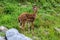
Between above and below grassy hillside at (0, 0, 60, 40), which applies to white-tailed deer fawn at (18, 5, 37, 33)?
above

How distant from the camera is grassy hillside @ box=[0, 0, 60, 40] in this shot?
9742 millimetres

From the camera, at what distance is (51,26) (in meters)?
10.4

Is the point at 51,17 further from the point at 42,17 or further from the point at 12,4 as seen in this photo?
the point at 12,4

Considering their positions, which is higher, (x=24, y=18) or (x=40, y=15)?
(x=24, y=18)

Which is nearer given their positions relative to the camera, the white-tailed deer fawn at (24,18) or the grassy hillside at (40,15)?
the white-tailed deer fawn at (24,18)

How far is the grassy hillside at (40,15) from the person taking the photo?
9.74 m

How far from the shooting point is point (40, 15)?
37.0 feet

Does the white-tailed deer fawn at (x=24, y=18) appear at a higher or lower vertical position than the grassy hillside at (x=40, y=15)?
higher

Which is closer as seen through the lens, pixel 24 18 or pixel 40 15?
pixel 24 18

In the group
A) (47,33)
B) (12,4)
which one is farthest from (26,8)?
(47,33)

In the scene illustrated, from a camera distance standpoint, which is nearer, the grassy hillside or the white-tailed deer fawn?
the white-tailed deer fawn

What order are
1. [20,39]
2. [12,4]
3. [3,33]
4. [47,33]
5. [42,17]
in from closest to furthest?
[20,39], [3,33], [47,33], [42,17], [12,4]

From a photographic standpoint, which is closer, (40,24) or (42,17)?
(40,24)

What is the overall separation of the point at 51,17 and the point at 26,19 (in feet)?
7.61
